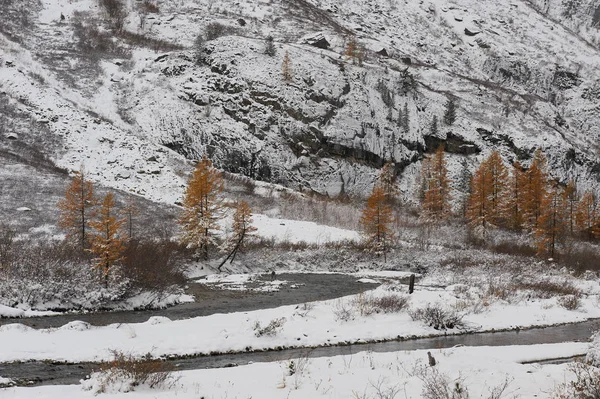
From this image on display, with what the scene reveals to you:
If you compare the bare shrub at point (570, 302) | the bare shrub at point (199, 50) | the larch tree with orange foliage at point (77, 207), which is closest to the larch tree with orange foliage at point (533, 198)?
the bare shrub at point (570, 302)

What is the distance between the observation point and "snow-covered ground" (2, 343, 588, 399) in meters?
9.55

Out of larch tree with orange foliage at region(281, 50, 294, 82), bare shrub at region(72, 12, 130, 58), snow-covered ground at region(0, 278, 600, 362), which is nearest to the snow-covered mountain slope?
bare shrub at region(72, 12, 130, 58)

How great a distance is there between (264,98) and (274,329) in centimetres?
6326

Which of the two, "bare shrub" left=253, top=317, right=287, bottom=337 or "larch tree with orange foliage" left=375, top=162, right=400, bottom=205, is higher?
"larch tree with orange foliage" left=375, top=162, right=400, bottom=205

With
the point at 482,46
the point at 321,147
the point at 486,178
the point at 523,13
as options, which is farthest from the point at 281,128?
the point at 523,13

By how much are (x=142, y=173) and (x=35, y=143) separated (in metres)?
15.2

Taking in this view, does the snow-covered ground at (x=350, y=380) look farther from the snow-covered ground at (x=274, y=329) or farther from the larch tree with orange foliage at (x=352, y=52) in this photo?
the larch tree with orange foliage at (x=352, y=52)

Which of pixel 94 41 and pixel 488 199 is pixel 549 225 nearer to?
pixel 488 199

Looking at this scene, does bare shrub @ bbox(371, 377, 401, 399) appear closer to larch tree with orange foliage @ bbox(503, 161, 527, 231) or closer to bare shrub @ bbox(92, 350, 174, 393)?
bare shrub @ bbox(92, 350, 174, 393)

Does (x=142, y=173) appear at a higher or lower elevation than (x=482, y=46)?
lower

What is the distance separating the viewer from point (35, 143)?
58.5m

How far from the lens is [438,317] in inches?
762

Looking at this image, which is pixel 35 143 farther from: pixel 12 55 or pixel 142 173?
pixel 12 55

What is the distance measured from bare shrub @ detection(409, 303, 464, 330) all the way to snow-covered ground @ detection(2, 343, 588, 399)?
20.2 feet
